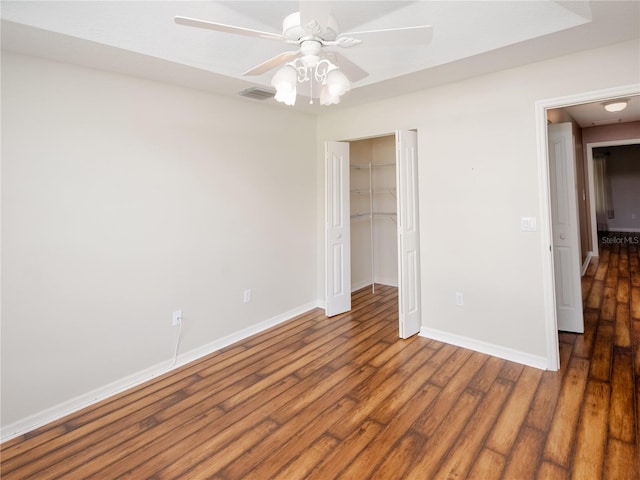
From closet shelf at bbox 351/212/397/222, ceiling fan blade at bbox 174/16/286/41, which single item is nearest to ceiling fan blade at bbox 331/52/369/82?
ceiling fan blade at bbox 174/16/286/41

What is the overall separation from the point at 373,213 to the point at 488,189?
244 cm

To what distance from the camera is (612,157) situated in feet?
33.2

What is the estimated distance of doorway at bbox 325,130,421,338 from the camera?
3432mm

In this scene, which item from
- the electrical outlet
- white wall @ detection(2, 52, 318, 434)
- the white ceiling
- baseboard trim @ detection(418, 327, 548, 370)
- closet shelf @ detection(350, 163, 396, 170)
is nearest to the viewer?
the white ceiling

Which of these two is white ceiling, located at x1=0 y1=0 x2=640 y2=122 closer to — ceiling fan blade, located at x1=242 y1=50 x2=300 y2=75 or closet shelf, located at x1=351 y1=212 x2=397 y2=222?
ceiling fan blade, located at x1=242 y1=50 x2=300 y2=75

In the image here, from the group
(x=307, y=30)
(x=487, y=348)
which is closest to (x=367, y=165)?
(x=487, y=348)

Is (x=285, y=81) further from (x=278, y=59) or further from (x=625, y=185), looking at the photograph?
(x=625, y=185)

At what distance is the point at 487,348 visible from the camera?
10.1ft

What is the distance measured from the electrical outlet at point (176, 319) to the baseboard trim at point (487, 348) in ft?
7.70

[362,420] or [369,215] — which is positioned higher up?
[369,215]

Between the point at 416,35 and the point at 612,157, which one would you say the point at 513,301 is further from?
the point at 612,157

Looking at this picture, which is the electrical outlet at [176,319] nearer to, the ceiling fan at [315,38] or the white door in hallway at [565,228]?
the ceiling fan at [315,38]

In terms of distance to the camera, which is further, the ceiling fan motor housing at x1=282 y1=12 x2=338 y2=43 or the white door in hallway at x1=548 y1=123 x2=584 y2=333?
the white door in hallway at x1=548 y1=123 x2=584 y2=333

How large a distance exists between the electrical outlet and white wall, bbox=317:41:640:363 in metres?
2.36
